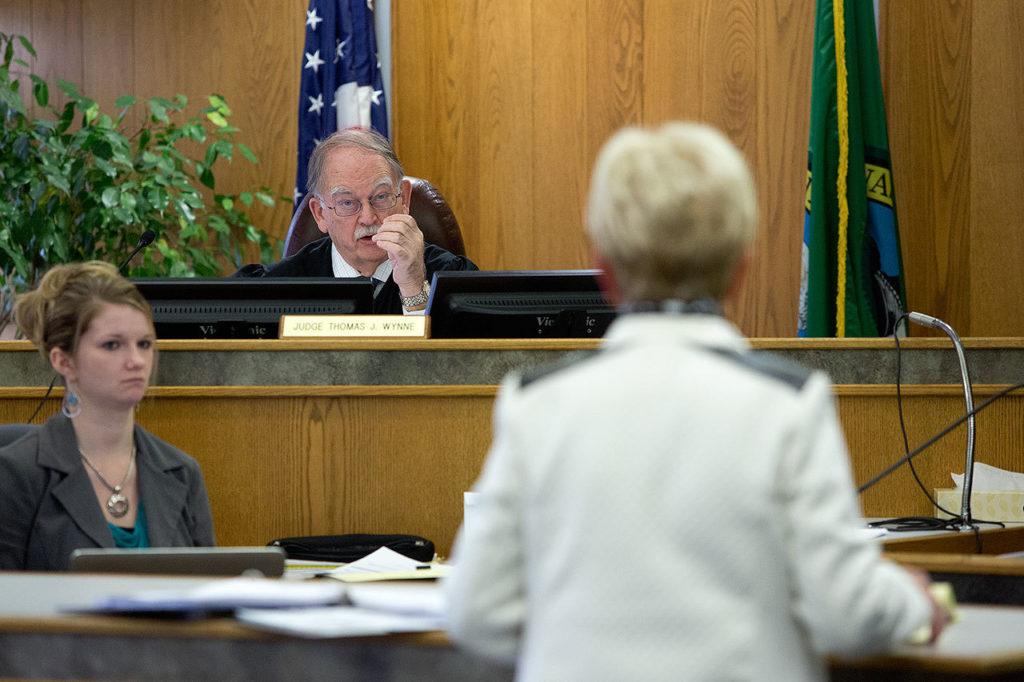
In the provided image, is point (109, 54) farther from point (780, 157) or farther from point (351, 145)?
point (780, 157)

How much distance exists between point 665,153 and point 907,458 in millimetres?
1765

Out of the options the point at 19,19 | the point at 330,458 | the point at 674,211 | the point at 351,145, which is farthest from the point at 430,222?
the point at 674,211

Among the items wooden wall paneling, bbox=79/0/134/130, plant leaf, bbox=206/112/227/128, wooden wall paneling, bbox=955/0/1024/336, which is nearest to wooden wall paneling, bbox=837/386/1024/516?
wooden wall paneling, bbox=955/0/1024/336

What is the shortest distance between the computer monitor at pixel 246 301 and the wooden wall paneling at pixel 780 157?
2287mm

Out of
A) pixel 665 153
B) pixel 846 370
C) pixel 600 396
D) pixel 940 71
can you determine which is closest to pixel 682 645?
pixel 600 396

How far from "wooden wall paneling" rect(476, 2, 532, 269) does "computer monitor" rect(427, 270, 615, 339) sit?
2150mm

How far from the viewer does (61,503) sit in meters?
2.29

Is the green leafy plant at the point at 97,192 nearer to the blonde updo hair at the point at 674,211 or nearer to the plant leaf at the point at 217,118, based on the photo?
the plant leaf at the point at 217,118

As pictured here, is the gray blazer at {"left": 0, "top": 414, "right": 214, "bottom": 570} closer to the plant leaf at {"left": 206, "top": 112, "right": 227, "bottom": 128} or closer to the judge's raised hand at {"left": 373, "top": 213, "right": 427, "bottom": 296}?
the judge's raised hand at {"left": 373, "top": 213, "right": 427, "bottom": 296}

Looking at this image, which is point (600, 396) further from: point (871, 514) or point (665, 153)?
point (871, 514)

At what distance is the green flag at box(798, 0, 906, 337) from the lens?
14.5 ft

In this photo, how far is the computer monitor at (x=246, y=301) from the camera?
124 inches

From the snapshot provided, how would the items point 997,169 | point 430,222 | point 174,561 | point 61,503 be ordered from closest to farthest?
point 174,561
point 61,503
point 430,222
point 997,169

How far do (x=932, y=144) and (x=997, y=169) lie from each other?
24cm
